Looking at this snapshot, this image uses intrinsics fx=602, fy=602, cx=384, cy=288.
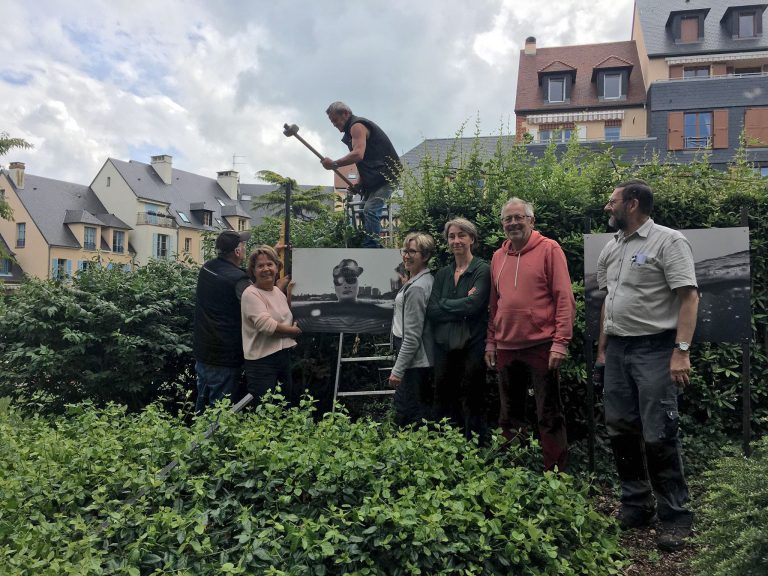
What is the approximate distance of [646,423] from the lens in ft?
12.5

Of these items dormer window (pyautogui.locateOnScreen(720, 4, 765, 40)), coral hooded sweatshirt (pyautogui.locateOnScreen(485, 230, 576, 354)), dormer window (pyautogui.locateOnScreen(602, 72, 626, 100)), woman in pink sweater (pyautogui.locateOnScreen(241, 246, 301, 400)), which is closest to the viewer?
coral hooded sweatshirt (pyautogui.locateOnScreen(485, 230, 576, 354))

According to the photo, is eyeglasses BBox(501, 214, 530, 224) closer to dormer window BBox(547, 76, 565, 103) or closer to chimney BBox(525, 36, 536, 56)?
dormer window BBox(547, 76, 565, 103)

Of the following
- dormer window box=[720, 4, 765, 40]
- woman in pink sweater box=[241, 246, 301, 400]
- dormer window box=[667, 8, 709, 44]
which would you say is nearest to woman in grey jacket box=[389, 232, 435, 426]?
woman in pink sweater box=[241, 246, 301, 400]

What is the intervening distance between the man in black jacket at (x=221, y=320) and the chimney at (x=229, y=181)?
58.0 metres

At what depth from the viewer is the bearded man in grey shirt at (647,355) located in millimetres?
3730

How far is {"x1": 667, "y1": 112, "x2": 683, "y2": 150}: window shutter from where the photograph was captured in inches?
1313

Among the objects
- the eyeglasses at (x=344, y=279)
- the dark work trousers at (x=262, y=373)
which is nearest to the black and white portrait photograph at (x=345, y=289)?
the eyeglasses at (x=344, y=279)

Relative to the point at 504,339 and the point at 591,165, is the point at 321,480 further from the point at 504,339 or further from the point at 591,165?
the point at 591,165

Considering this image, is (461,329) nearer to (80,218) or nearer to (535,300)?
(535,300)

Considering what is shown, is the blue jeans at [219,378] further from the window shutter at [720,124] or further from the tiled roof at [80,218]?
the tiled roof at [80,218]

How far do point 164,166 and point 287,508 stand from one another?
184ft

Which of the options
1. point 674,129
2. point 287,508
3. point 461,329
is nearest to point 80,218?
point 674,129

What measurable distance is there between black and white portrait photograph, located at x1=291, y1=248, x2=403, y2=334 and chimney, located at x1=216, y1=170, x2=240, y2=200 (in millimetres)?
57426

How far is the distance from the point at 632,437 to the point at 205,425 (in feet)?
9.52
